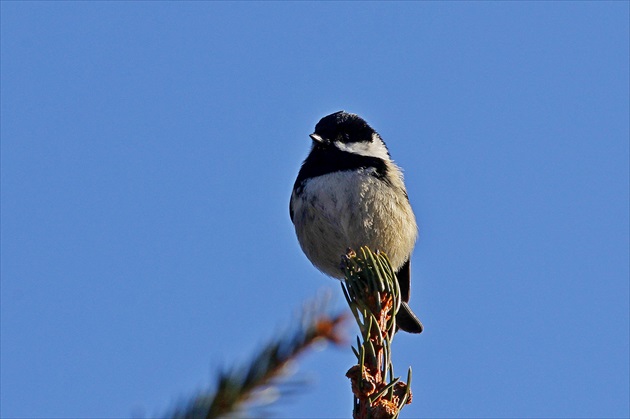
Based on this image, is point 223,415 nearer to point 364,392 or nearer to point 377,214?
point 364,392

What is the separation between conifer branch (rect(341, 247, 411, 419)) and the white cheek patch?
10.6ft

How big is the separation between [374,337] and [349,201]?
351 centimetres

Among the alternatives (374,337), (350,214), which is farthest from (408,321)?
(374,337)

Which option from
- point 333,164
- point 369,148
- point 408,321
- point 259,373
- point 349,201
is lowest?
point 259,373

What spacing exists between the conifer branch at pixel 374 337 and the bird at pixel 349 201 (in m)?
2.73

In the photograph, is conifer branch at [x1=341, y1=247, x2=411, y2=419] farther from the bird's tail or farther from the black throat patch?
the bird's tail

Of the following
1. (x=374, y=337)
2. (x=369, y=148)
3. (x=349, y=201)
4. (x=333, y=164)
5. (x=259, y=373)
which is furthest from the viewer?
(x=369, y=148)

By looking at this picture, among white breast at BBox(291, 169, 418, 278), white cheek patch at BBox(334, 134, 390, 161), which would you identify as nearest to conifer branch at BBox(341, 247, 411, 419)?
white breast at BBox(291, 169, 418, 278)

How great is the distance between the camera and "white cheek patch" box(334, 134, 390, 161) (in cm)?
617

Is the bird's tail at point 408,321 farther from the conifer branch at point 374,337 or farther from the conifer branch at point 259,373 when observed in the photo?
the conifer branch at point 259,373

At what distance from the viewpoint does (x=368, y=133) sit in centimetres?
645

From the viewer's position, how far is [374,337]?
219cm

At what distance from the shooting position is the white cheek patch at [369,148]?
243 inches

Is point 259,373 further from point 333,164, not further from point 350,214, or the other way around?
point 333,164
